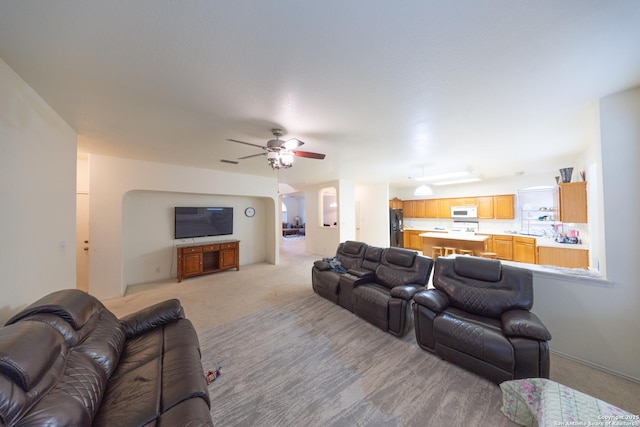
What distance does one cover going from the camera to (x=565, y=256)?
4176 millimetres

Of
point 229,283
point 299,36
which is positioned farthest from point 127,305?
point 299,36

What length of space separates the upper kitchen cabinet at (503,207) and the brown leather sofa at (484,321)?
5.28 metres

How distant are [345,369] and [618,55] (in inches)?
129

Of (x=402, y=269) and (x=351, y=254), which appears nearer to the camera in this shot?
(x=402, y=269)

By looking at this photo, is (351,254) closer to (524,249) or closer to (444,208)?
(524,249)

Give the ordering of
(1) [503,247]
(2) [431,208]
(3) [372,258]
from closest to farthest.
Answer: (3) [372,258]
(1) [503,247]
(2) [431,208]

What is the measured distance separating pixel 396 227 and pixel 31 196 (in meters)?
8.21

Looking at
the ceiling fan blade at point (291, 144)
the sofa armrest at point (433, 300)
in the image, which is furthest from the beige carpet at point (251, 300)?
the ceiling fan blade at point (291, 144)

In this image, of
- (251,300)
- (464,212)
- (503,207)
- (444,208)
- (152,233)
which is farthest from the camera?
(444,208)

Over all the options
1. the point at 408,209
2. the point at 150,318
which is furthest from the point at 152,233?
the point at 408,209

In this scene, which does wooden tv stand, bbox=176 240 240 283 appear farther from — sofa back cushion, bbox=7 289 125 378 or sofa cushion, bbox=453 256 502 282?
sofa cushion, bbox=453 256 502 282

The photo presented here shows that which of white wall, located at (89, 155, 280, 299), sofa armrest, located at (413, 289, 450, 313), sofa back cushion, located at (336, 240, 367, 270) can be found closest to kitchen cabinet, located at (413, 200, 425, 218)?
Answer: sofa back cushion, located at (336, 240, 367, 270)

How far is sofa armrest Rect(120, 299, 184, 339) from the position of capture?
204cm

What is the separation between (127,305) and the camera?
11.9ft
